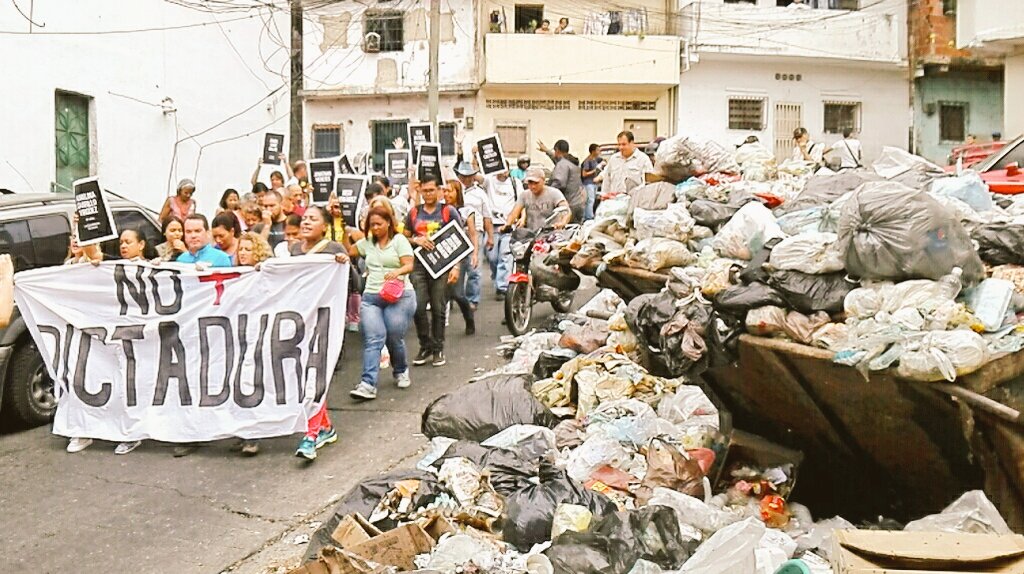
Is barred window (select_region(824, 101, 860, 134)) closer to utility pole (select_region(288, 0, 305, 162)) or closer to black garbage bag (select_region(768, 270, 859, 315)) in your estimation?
utility pole (select_region(288, 0, 305, 162))

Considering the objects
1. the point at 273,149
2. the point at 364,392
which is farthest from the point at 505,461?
the point at 273,149

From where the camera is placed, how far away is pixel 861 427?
4375 mm

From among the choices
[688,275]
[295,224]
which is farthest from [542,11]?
[688,275]

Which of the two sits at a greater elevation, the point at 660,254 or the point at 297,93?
the point at 297,93

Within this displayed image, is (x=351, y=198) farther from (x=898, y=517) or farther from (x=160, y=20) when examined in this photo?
(x=160, y=20)

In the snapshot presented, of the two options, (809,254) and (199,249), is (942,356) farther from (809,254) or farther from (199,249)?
(199,249)

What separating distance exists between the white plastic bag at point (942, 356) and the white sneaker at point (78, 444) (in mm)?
5782

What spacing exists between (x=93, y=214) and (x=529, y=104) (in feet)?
69.4

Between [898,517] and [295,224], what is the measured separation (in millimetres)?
5871

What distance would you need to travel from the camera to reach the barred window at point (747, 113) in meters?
28.5

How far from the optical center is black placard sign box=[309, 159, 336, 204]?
11.3m

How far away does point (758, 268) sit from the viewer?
16.5 ft

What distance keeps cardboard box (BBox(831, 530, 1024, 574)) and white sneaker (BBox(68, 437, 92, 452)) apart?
566 cm

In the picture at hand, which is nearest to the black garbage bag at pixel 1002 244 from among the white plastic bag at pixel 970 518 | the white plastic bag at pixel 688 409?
the white plastic bag at pixel 970 518
